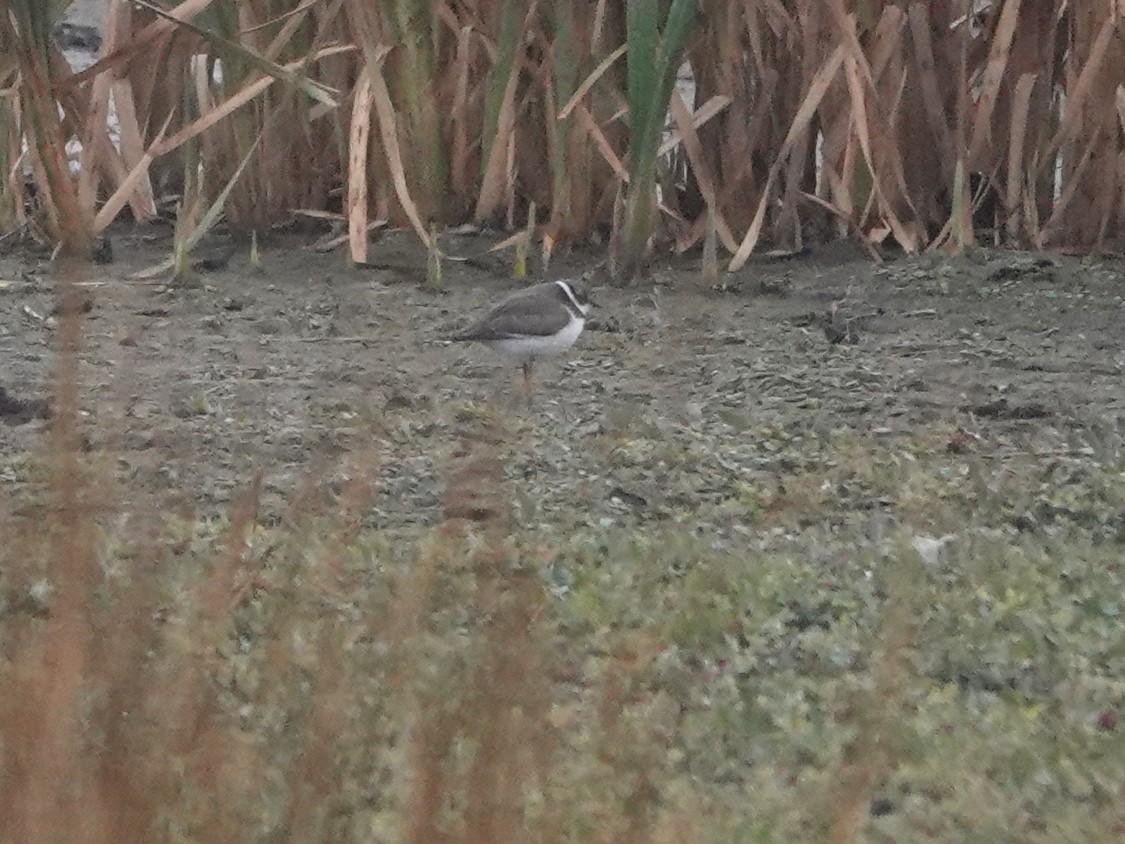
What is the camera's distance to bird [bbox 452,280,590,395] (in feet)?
13.9

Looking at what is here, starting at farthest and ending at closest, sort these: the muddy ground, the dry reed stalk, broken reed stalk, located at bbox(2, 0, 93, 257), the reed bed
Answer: the reed bed, the muddy ground, broken reed stalk, located at bbox(2, 0, 93, 257), the dry reed stalk

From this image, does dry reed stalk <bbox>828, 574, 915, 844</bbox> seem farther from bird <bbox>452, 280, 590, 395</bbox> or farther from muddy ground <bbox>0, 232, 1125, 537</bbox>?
bird <bbox>452, 280, 590, 395</bbox>

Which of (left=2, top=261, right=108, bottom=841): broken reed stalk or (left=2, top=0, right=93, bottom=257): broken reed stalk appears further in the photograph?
(left=2, top=0, right=93, bottom=257): broken reed stalk

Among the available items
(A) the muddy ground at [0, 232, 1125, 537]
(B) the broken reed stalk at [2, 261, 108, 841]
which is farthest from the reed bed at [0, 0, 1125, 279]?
(B) the broken reed stalk at [2, 261, 108, 841]

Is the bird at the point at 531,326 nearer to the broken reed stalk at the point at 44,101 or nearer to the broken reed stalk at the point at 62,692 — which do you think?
the broken reed stalk at the point at 44,101

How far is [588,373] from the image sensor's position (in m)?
4.48

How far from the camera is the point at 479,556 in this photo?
3152mm

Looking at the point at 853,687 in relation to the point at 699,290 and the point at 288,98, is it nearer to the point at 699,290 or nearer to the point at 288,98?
the point at 699,290

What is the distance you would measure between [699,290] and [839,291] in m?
0.38

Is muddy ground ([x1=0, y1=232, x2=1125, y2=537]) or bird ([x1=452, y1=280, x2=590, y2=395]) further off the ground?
bird ([x1=452, y1=280, x2=590, y2=395])

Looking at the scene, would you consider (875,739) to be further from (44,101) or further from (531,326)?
(531,326)

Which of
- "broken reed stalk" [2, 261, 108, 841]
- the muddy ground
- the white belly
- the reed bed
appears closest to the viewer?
"broken reed stalk" [2, 261, 108, 841]

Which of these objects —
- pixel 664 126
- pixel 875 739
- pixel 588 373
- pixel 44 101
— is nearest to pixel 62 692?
pixel 875 739

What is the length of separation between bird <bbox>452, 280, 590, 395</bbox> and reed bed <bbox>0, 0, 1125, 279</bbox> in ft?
1.92
